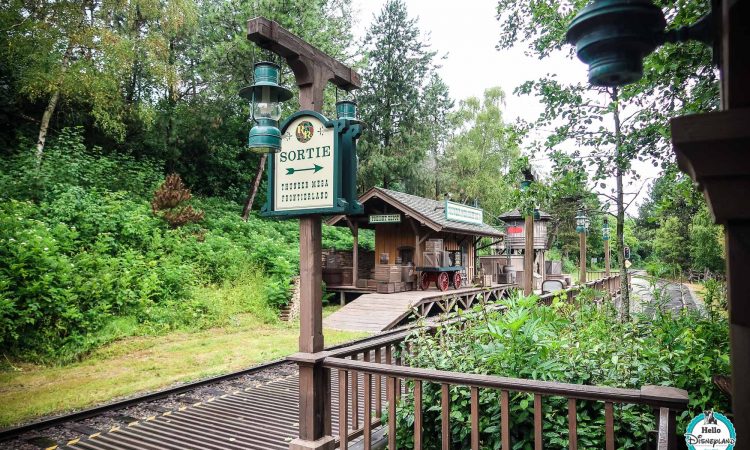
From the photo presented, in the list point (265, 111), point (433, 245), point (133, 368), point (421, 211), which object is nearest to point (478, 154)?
point (433, 245)

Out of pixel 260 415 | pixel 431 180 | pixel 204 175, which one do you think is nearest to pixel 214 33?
pixel 204 175

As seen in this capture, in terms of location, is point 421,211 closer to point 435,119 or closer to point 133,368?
point 133,368

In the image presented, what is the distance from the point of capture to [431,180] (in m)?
32.3

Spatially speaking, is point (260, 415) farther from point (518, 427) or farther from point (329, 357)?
point (518, 427)

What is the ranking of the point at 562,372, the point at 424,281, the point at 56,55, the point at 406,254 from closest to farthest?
the point at 562,372 → the point at 56,55 → the point at 424,281 → the point at 406,254

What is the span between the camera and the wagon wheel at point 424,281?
18.3 m

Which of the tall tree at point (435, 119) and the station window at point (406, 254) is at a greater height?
the tall tree at point (435, 119)

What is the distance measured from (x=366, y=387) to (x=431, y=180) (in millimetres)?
29254

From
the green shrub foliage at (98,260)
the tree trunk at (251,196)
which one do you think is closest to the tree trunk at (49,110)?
the green shrub foliage at (98,260)

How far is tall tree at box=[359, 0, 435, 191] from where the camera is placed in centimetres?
3006

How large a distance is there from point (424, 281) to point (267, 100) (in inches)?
585

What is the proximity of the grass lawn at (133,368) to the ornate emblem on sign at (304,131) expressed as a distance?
4.91 meters

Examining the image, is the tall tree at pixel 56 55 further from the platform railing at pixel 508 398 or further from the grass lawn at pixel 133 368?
the platform railing at pixel 508 398

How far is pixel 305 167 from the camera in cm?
441
